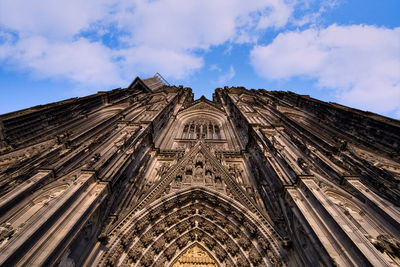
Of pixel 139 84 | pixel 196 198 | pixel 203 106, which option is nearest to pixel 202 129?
pixel 203 106

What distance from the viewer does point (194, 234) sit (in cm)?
764

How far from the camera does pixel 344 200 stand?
214 inches

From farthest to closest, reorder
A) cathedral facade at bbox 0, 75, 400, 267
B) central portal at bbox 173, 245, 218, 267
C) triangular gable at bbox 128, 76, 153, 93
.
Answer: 1. triangular gable at bbox 128, 76, 153, 93
2. central portal at bbox 173, 245, 218, 267
3. cathedral facade at bbox 0, 75, 400, 267

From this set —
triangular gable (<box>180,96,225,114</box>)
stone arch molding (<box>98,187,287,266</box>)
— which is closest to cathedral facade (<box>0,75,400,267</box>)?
stone arch molding (<box>98,187,287,266</box>)

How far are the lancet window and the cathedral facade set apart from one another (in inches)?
196

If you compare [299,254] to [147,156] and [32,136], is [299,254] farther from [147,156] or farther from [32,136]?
[32,136]

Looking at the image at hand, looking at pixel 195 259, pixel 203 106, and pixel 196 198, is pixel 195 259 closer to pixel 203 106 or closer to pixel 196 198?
pixel 196 198

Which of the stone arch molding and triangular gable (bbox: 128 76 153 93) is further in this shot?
triangular gable (bbox: 128 76 153 93)

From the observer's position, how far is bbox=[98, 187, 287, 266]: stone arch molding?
589 centimetres

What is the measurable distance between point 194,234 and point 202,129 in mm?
11462

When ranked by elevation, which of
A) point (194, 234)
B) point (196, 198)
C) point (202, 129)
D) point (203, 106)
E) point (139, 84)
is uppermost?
point (139, 84)

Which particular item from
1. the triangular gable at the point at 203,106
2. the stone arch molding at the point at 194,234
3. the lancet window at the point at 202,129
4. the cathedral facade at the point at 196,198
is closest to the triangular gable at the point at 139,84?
the triangular gable at the point at 203,106

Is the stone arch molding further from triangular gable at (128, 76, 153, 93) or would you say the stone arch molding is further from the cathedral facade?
triangular gable at (128, 76, 153, 93)

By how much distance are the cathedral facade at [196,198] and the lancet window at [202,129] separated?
4.97 m
